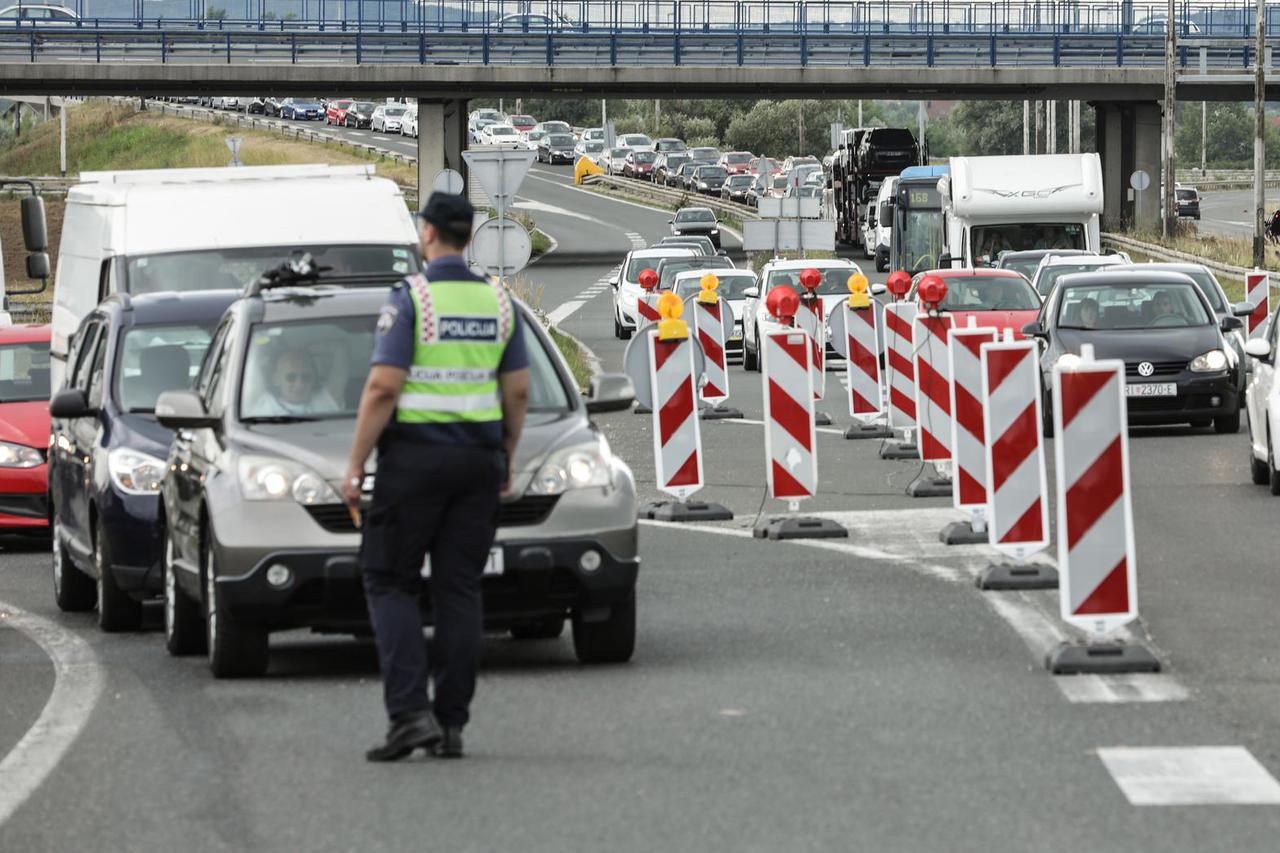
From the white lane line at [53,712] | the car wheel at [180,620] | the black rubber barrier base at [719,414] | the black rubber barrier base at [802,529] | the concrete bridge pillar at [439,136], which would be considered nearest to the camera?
the white lane line at [53,712]

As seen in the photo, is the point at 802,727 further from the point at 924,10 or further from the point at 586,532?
the point at 924,10

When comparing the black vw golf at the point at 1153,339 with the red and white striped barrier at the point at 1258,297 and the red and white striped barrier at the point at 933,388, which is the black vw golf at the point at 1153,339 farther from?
the red and white striped barrier at the point at 1258,297

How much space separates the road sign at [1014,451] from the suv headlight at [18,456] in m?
7.67

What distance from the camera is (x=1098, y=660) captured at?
401 inches

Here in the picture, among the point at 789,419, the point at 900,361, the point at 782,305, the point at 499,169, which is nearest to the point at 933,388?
the point at 789,419

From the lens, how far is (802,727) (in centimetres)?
910

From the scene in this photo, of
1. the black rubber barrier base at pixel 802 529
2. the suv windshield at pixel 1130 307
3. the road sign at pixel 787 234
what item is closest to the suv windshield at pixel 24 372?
the black rubber barrier base at pixel 802 529

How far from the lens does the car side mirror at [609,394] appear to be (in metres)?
10.8

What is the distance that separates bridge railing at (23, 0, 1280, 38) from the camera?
74312 mm

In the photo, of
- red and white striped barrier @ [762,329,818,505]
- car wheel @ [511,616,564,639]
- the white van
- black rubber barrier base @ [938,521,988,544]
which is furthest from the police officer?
the white van

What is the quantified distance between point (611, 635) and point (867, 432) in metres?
13.9

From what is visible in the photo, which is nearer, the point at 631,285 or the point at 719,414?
the point at 719,414

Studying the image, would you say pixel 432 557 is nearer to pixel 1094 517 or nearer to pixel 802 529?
pixel 1094 517

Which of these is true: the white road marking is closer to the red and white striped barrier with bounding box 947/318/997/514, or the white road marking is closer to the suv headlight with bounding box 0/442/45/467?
the red and white striped barrier with bounding box 947/318/997/514
